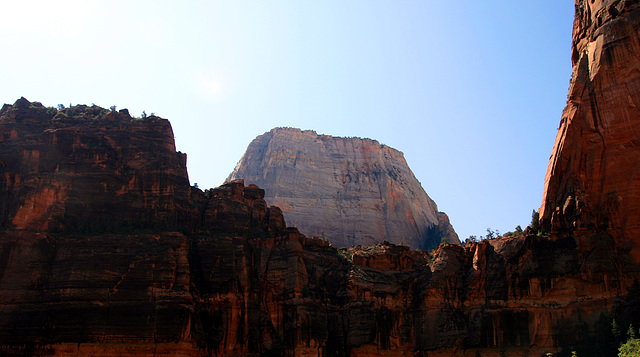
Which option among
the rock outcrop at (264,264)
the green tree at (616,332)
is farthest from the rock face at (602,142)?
the green tree at (616,332)

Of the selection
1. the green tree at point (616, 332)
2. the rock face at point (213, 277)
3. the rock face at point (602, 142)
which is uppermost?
the rock face at point (602, 142)

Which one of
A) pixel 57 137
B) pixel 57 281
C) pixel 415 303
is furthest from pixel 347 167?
pixel 57 281

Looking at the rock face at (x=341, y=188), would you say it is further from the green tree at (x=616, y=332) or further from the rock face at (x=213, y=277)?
the green tree at (x=616, y=332)

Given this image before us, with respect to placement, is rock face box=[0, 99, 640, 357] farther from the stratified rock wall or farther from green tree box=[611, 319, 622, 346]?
green tree box=[611, 319, 622, 346]

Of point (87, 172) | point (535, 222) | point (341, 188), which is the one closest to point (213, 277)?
point (87, 172)

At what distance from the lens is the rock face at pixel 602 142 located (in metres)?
64.6

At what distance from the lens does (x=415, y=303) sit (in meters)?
69.2

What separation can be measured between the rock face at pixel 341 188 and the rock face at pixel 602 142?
130 feet

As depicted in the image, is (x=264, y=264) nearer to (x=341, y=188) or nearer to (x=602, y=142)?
(x=602, y=142)

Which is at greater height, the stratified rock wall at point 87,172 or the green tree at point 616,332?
the stratified rock wall at point 87,172

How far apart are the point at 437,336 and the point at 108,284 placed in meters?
28.9

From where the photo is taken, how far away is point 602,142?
6625cm

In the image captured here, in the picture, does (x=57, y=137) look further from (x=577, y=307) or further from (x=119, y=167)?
(x=577, y=307)

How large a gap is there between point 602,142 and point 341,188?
49517 mm
